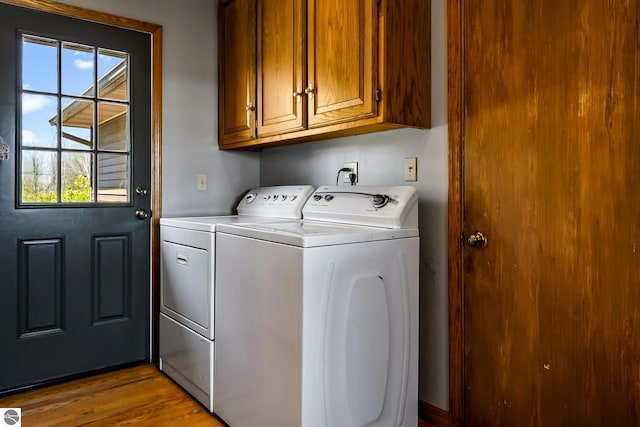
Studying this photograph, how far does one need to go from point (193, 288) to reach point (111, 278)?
0.62 metres

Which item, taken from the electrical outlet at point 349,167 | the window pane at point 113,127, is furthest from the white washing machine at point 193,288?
the window pane at point 113,127

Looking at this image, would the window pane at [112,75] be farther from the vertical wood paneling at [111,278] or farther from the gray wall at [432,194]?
the gray wall at [432,194]

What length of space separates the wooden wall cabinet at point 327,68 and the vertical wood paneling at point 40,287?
1.15 meters

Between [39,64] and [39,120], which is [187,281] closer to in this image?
[39,120]

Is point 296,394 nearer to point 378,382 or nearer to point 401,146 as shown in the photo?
point 378,382

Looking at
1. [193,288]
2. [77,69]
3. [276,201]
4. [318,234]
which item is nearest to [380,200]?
[318,234]

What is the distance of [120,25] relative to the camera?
245 cm

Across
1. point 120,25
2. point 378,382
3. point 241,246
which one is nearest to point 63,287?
point 241,246

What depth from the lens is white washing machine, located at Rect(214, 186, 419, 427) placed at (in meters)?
1.52

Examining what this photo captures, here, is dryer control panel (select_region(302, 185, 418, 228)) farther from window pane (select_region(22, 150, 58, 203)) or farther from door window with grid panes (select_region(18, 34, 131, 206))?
window pane (select_region(22, 150, 58, 203))

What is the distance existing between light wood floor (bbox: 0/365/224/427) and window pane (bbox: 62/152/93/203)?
97 centimetres

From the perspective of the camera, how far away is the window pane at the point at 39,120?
2.22 m

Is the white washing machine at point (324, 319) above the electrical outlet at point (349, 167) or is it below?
below

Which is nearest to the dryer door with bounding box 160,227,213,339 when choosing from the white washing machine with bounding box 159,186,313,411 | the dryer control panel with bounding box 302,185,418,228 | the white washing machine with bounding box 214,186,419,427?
the white washing machine with bounding box 159,186,313,411
